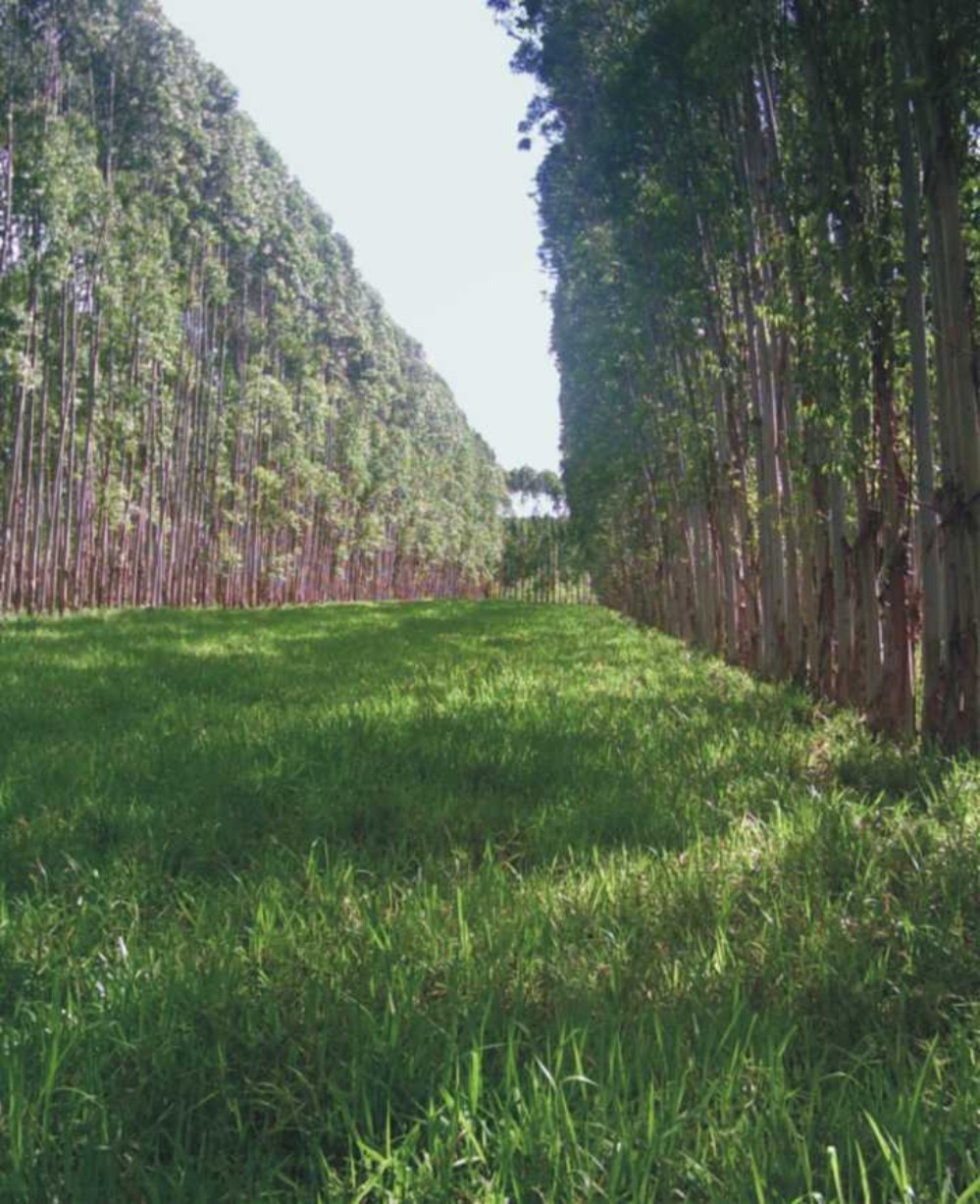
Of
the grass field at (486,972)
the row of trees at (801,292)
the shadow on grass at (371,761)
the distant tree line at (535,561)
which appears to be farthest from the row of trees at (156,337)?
the distant tree line at (535,561)

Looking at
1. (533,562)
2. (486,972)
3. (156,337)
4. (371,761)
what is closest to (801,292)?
(371,761)

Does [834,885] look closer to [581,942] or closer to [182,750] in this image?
[581,942]

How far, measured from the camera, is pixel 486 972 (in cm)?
171

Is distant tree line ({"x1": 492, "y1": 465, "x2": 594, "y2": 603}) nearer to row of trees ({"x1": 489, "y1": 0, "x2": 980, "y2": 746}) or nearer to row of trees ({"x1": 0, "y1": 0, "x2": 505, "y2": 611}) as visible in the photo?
row of trees ({"x1": 0, "y1": 0, "x2": 505, "y2": 611})

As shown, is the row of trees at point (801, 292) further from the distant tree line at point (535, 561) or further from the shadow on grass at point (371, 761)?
the distant tree line at point (535, 561)

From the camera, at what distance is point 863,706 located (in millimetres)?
5707

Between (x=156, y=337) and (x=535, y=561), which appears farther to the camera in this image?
(x=535, y=561)

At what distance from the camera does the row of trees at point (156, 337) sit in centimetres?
1766

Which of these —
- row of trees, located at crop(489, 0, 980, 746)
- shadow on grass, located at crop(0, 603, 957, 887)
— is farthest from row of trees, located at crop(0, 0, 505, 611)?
shadow on grass, located at crop(0, 603, 957, 887)

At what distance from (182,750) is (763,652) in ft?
23.4

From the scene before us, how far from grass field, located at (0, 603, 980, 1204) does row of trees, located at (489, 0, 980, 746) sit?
6.39 ft

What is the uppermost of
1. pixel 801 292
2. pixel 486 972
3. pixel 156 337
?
pixel 156 337

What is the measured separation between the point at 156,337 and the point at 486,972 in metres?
24.5

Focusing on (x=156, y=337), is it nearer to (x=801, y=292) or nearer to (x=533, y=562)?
(x=801, y=292)
